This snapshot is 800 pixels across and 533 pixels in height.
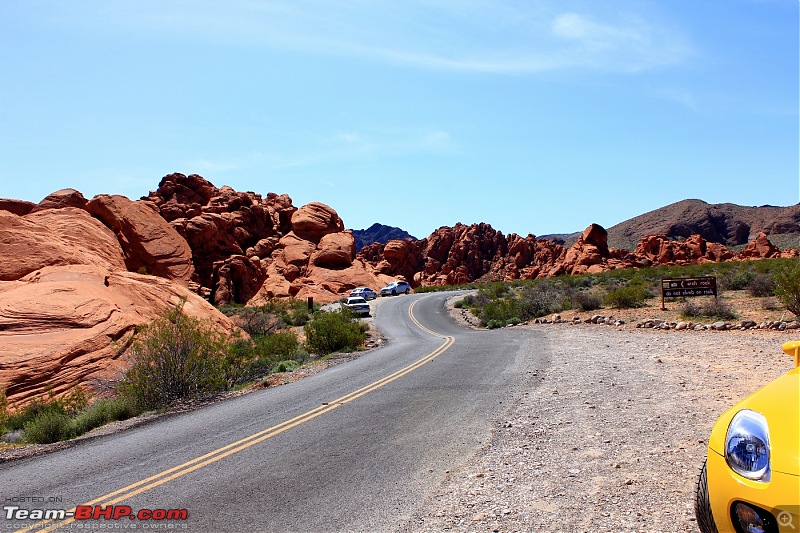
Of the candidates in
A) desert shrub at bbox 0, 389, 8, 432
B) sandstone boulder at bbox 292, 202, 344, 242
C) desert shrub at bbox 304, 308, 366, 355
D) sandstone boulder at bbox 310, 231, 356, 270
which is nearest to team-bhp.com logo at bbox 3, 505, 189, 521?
desert shrub at bbox 0, 389, 8, 432

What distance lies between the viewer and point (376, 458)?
666cm

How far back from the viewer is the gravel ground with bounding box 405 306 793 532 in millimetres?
4730

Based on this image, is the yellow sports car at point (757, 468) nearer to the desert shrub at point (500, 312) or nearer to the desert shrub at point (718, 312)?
the desert shrub at point (718, 312)

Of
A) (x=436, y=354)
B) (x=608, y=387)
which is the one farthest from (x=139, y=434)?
(x=436, y=354)

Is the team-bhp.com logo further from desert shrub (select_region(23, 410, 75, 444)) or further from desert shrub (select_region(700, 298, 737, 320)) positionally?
desert shrub (select_region(700, 298, 737, 320))

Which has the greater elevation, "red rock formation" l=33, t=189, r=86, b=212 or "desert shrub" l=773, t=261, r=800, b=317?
"red rock formation" l=33, t=189, r=86, b=212

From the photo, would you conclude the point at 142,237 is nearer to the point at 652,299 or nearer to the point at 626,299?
→ the point at 626,299

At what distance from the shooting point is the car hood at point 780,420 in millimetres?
2809

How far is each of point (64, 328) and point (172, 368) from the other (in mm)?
5637

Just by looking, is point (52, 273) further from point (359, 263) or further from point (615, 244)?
point (615, 244)

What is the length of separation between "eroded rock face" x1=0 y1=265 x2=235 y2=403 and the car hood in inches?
552

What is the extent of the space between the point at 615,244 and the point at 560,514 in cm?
11848

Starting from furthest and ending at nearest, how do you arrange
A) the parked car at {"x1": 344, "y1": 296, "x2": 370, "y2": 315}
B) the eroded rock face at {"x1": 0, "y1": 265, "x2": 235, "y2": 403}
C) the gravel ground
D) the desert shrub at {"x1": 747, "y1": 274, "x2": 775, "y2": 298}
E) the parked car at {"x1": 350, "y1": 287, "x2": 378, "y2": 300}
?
the parked car at {"x1": 350, "y1": 287, "x2": 378, "y2": 300}
the parked car at {"x1": 344, "y1": 296, "x2": 370, "y2": 315}
the desert shrub at {"x1": 747, "y1": 274, "x2": 775, "y2": 298}
the eroded rock face at {"x1": 0, "y1": 265, "x2": 235, "y2": 403}
the gravel ground

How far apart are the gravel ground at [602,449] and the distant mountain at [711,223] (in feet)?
341
